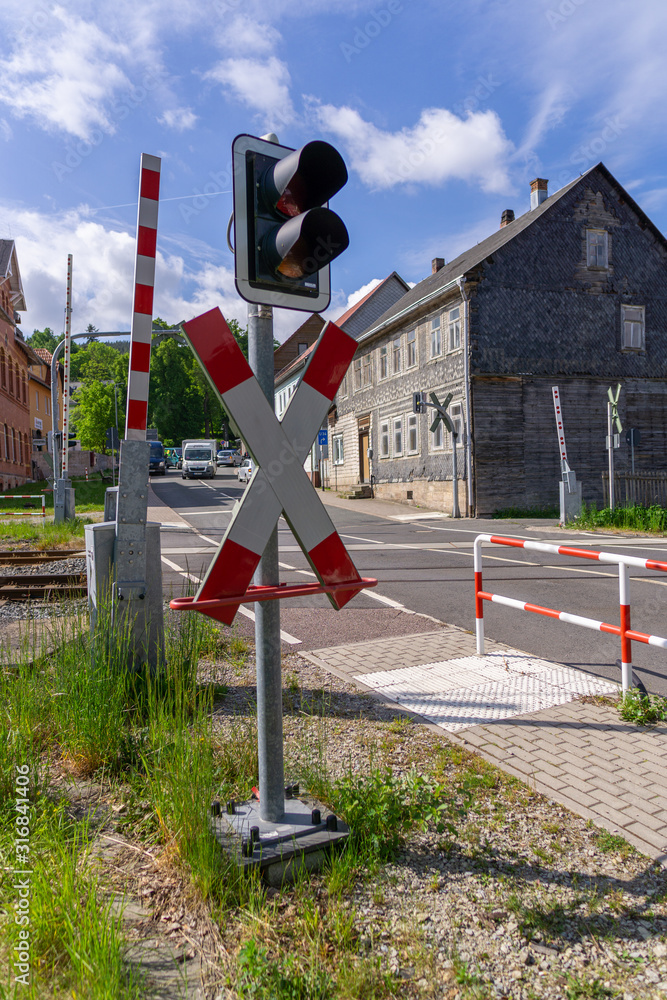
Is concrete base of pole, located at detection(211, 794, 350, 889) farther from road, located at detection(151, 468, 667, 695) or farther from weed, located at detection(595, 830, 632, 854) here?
road, located at detection(151, 468, 667, 695)

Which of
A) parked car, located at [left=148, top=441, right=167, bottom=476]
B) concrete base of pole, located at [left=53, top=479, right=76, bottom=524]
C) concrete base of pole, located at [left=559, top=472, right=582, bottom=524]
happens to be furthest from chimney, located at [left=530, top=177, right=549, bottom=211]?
parked car, located at [left=148, top=441, right=167, bottom=476]

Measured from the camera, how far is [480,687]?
4.87 metres

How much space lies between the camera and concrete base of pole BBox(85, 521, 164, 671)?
4281 millimetres

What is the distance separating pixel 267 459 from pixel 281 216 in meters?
0.93

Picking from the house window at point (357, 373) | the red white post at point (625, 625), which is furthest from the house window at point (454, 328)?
the red white post at point (625, 625)

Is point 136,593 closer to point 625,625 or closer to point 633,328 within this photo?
point 625,625

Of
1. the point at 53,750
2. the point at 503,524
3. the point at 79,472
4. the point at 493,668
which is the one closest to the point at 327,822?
the point at 53,750

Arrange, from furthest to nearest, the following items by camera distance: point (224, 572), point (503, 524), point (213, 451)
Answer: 1. point (213, 451)
2. point (503, 524)
3. point (224, 572)

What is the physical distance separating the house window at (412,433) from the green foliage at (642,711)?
2531 cm

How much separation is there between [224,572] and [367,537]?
15.4 meters

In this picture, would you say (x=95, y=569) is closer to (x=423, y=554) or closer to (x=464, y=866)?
(x=464, y=866)

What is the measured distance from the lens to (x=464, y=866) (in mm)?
2658

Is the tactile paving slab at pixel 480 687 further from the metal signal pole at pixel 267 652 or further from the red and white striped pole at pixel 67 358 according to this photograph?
the red and white striped pole at pixel 67 358

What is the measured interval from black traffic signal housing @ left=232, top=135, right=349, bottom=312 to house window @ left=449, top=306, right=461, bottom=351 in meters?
23.7
